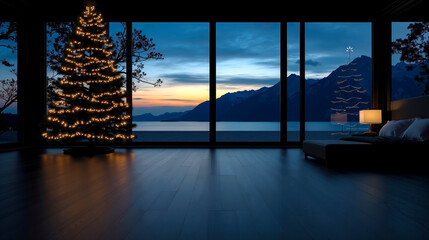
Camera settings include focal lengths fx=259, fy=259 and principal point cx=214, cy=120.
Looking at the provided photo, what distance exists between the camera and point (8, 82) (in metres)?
6.18

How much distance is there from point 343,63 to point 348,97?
3.61 feet

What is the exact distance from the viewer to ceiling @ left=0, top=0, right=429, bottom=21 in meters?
6.56

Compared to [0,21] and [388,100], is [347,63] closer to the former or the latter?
[388,100]

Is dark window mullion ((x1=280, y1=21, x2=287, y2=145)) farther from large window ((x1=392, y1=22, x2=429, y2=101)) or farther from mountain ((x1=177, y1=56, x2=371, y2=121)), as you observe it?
large window ((x1=392, y1=22, x2=429, y2=101))

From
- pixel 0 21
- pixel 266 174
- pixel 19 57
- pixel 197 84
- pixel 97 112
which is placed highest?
pixel 0 21

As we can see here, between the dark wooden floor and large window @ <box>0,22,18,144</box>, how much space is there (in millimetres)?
3189

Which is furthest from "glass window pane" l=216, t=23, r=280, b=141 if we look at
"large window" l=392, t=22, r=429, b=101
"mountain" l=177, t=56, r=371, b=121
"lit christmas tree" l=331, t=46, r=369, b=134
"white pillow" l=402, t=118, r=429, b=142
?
"white pillow" l=402, t=118, r=429, b=142

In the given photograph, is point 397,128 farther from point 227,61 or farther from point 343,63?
point 227,61

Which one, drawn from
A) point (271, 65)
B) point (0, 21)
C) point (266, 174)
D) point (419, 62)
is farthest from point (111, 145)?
point (419, 62)

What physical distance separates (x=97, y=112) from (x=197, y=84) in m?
3.12

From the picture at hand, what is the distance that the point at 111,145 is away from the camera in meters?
6.63

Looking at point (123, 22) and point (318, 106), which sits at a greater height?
point (123, 22)

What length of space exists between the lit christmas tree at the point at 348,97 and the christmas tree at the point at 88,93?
20.8 ft

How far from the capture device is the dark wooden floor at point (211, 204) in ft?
5.29
